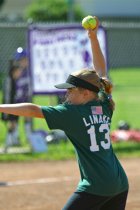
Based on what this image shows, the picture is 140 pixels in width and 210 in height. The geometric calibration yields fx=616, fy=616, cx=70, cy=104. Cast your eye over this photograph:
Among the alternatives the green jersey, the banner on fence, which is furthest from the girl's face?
the banner on fence

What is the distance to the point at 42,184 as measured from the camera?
938cm

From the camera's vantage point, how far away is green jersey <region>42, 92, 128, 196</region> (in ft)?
15.7

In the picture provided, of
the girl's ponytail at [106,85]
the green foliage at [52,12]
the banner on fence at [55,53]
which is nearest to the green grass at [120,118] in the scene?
the banner on fence at [55,53]

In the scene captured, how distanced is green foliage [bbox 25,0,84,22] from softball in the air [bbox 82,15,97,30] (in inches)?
1395

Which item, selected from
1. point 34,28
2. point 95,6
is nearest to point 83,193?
point 34,28

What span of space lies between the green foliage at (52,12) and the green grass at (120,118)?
8.86 m

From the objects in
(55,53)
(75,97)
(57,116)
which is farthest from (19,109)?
(55,53)

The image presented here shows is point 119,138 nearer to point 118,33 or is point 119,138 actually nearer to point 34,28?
point 34,28

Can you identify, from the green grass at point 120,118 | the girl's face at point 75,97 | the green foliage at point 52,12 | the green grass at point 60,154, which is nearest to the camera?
the girl's face at point 75,97

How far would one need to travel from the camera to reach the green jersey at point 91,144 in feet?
15.7

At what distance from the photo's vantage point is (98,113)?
493cm

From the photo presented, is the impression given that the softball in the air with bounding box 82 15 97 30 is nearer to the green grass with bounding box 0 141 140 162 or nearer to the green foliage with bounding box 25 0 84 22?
the green grass with bounding box 0 141 140 162

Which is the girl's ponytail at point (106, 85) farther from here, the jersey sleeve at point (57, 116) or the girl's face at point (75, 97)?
the jersey sleeve at point (57, 116)

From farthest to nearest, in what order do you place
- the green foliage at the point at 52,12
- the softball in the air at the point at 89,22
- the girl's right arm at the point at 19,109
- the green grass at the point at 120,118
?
the green foliage at the point at 52,12, the green grass at the point at 120,118, the softball in the air at the point at 89,22, the girl's right arm at the point at 19,109
